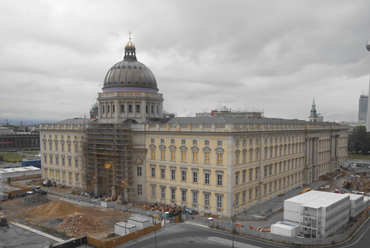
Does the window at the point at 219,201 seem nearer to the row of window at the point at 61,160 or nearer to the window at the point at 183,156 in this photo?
the window at the point at 183,156

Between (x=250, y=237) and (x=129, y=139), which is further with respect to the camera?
(x=129, y=139)

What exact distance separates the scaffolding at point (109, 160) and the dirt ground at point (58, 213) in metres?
6.87

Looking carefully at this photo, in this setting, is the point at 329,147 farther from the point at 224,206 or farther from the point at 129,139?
the point at 129,139

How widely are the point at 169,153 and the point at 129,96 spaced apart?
18915 millimetres

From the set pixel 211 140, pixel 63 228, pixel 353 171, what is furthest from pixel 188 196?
pixel 353 171

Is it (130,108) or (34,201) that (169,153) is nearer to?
(130,108)

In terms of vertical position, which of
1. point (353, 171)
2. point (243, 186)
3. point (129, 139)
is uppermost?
point (129, 139)

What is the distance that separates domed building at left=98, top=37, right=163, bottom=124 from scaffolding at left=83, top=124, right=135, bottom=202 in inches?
215

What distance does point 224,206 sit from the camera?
5378 cm

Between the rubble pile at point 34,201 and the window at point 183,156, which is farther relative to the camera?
the rubble pile at point 34,201

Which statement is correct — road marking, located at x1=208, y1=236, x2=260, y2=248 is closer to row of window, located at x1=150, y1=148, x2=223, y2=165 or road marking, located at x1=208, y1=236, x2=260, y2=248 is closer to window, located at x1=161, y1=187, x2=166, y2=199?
row of window, located at x1=150, y1=148, x2=223, y2=165

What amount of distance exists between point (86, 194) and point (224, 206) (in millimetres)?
33551

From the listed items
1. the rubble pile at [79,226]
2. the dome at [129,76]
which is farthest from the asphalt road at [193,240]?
the dome at [129,76]

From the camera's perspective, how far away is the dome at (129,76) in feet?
238
